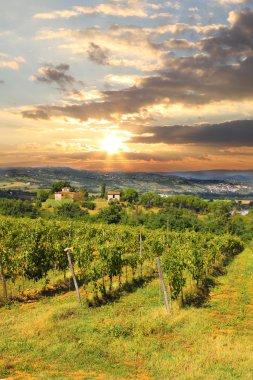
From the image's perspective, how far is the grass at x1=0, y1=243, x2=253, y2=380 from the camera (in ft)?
45.3

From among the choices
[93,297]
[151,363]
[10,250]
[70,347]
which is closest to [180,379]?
[151,363]

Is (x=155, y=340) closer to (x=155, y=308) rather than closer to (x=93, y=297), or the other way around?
(x=155, y=308)

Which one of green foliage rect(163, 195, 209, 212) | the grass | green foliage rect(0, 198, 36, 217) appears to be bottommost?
green foliage rect(163, 195, 209, 212)

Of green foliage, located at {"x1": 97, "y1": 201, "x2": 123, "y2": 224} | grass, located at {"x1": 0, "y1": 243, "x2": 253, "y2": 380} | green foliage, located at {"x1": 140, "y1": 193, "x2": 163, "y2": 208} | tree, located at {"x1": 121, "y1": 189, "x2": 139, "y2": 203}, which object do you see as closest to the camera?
grass, located at {"x1": 0, "y1": 243, "x2": 253, "y2": 380}

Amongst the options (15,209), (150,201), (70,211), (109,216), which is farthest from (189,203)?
(15,209)

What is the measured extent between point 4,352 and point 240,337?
1280cm

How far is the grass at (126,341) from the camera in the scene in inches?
543

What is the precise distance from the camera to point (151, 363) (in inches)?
570

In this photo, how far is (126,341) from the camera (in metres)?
16.8

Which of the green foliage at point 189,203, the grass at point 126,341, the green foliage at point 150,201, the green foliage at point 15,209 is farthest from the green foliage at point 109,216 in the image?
the grass at point 126,341

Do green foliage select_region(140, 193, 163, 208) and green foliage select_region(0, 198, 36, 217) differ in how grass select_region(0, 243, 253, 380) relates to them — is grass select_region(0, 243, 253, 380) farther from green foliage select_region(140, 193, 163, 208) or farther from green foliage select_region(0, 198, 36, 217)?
green foliage select_region(140, 193, 163, 208)

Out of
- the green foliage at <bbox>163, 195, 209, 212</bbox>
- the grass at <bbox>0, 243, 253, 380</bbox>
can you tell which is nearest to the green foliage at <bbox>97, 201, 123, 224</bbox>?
the green foliage at <bbox>163, 195, 209, 212</bbox>

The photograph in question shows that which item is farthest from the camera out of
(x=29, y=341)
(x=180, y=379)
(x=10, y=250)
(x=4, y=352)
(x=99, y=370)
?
(x=10, y=250)

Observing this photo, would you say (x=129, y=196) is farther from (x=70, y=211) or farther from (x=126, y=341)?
(x=126, y=341)
